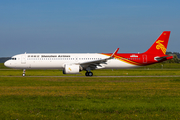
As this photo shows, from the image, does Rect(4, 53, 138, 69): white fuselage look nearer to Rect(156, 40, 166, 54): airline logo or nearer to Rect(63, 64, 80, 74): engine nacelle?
Rect(63, 64, 80, 74): engine nacelle

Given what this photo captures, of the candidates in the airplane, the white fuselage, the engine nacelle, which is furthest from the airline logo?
the engine nacelle

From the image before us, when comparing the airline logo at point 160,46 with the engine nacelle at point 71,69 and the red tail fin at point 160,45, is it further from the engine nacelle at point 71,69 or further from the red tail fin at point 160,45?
the engine nacelle at point 71,69

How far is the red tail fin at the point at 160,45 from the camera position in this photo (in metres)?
42.0

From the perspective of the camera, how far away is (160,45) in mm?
42062

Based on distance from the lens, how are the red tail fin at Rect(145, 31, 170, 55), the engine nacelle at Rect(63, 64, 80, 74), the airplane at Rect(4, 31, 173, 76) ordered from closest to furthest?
1. the engine nacelle at Rect(63, 64, 80, 74)
2. the airplane at Rect(4, 31, 173, 76)
3. the red tail fin at Rect(145, 31, 170, 55)

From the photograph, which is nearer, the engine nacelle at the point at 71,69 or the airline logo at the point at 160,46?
the engine nacelle at the point at 71,69

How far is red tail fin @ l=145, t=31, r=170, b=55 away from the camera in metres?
42.0

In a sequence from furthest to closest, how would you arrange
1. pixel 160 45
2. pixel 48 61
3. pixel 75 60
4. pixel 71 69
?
pixel 160 45
pixel 75 60
pixel 48 61
pixel 71 69

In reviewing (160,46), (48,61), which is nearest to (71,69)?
(48,61)

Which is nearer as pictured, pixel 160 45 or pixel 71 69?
pixel 71 69

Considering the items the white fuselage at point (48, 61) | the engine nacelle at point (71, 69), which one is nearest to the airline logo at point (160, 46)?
the white fuselage at point (48, 61)

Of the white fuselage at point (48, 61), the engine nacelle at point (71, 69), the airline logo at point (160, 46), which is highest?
the airline logo at point (160, 46)

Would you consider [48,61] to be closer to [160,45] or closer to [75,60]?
[75,60]

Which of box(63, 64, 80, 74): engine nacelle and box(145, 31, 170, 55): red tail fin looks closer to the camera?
box(63, 64, 80, 74): engine nacelle
